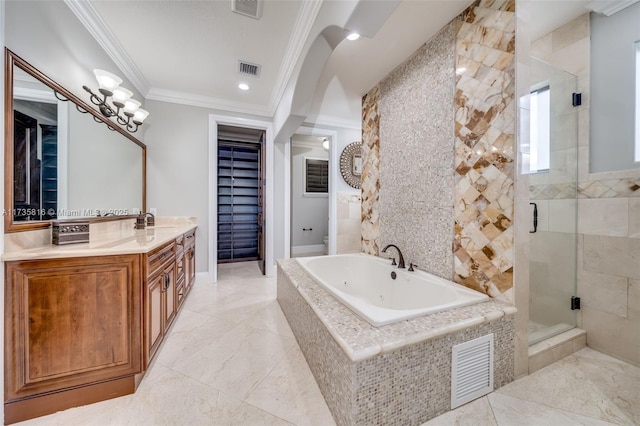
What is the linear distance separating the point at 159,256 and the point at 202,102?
245 centimetres

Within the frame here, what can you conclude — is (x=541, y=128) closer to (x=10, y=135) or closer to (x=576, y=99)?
(x=576, y=99)

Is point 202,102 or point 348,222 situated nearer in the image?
point 202,102

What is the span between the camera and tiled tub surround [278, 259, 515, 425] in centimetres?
104

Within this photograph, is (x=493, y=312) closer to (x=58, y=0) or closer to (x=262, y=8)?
(x=262, y=8)

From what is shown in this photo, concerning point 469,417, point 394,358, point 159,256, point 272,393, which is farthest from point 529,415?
point 159,256

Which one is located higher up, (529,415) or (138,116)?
(138,116)

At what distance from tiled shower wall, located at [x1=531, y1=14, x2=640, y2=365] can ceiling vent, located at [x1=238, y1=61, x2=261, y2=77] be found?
271 centimetres

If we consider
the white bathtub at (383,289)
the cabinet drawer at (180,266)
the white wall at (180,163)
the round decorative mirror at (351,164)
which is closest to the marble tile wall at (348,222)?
the round decorative mirror at (351,164)

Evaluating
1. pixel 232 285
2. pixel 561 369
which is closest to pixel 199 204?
pixel 232 285

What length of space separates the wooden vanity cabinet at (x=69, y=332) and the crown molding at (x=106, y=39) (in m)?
1.86

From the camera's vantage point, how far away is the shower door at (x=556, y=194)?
1865 millimetres

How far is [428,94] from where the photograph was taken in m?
2.01

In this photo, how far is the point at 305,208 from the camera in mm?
5574

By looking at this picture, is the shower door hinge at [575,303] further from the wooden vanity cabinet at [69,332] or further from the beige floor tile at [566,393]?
the wooden vanity cabinet at [69,332]
